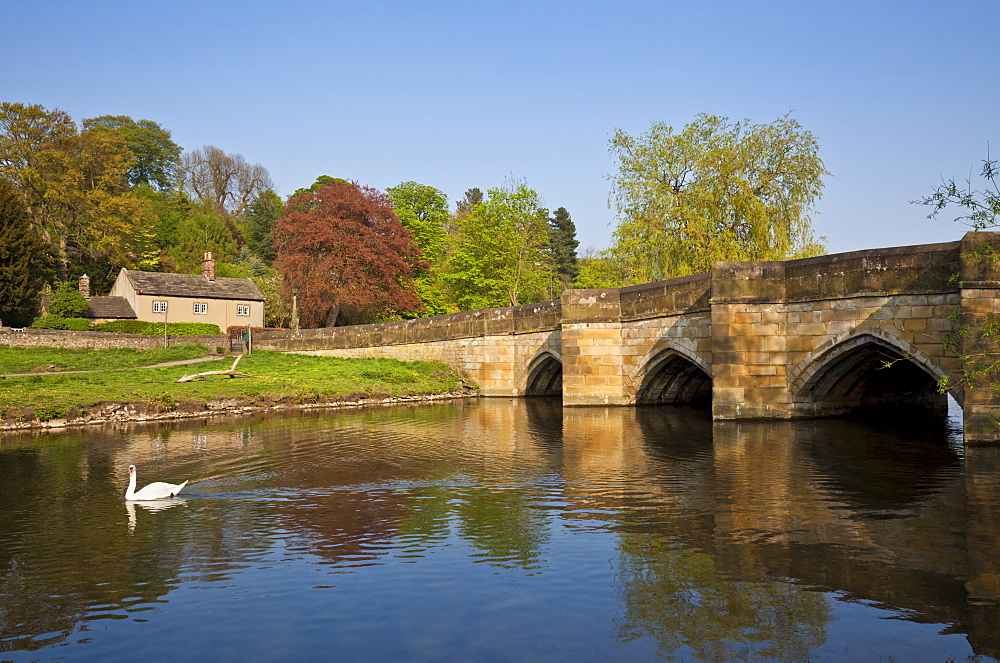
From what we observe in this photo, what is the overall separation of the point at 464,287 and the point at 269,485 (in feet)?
135

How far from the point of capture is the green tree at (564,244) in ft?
305

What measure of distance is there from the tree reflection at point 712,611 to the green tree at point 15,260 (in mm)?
47848

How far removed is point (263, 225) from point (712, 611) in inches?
3038

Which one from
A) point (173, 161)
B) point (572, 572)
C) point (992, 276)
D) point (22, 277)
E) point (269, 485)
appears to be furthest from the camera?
point (173, 161)

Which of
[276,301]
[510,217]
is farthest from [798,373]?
[276,301]

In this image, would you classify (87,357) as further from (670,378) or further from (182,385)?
(670,378)

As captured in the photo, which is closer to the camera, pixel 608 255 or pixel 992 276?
pixel 992 276

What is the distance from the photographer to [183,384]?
29109mm

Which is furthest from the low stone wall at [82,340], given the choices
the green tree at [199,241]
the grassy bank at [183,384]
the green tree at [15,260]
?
the green tree at [199,241]

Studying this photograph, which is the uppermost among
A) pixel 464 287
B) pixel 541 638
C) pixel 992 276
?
pixel 464 287

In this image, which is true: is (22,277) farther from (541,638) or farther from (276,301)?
(541,638)

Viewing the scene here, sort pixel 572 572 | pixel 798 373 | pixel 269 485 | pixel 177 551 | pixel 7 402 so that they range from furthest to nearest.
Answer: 1. pixel 7 402
2. pixel 798 373
3. pixel 269 485
4. pixel 177 551
5. pixel 572 572

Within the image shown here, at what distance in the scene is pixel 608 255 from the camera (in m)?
38.9

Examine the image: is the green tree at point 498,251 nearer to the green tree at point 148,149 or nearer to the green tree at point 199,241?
the green tree at point 199,241
